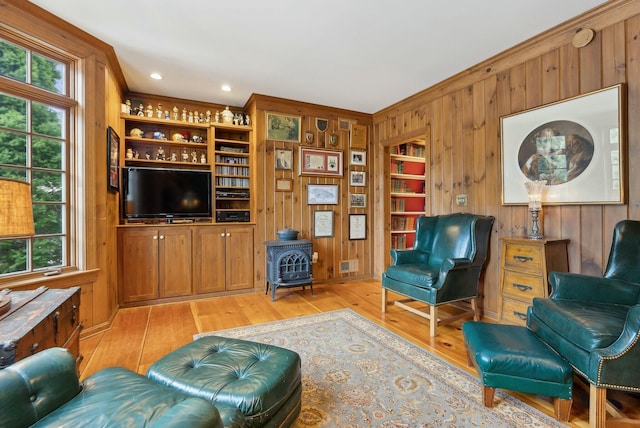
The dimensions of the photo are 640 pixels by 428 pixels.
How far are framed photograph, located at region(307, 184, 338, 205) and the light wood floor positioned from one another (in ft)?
4.28

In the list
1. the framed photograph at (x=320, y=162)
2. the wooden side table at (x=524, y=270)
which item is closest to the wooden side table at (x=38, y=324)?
the framed photograph at (x=320, y=162)

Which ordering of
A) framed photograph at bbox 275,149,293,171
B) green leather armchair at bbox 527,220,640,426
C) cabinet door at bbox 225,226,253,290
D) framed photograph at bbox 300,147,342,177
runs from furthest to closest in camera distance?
framed photograph at bbox 300,147,342,177
framed photograph at bbox 275,149,293,171
cabinet door at bbox 225,226,253,290
green leather armchair at bbox 527,220,640,426

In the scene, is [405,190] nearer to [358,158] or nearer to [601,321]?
[358,158]

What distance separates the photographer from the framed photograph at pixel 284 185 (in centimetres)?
424

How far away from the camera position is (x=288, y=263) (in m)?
3.84

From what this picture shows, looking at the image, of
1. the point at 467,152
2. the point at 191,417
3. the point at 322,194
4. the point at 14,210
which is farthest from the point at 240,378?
the point at 322,194

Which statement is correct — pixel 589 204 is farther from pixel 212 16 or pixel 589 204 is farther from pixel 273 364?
pixel 212 16

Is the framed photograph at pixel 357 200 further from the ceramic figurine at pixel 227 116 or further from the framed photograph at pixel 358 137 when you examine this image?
the ceramic figurine at pixel 227 116

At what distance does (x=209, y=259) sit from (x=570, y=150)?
13.3 ft

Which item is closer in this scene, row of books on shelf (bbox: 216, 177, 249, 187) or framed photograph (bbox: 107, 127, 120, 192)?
framed photograph (bbox: 107, 127, 120, 192)

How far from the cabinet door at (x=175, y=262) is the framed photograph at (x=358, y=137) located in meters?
2.81

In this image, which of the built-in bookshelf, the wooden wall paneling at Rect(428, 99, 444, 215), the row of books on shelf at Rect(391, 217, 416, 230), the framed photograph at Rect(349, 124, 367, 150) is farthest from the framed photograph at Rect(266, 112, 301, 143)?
the row of books on shelf at Rect(391, 217, 416, 230)

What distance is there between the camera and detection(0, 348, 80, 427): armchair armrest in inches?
35.9

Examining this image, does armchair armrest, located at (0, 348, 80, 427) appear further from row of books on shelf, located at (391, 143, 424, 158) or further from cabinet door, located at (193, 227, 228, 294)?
row of books on shelf, located at (391, 143, 424, 158)
